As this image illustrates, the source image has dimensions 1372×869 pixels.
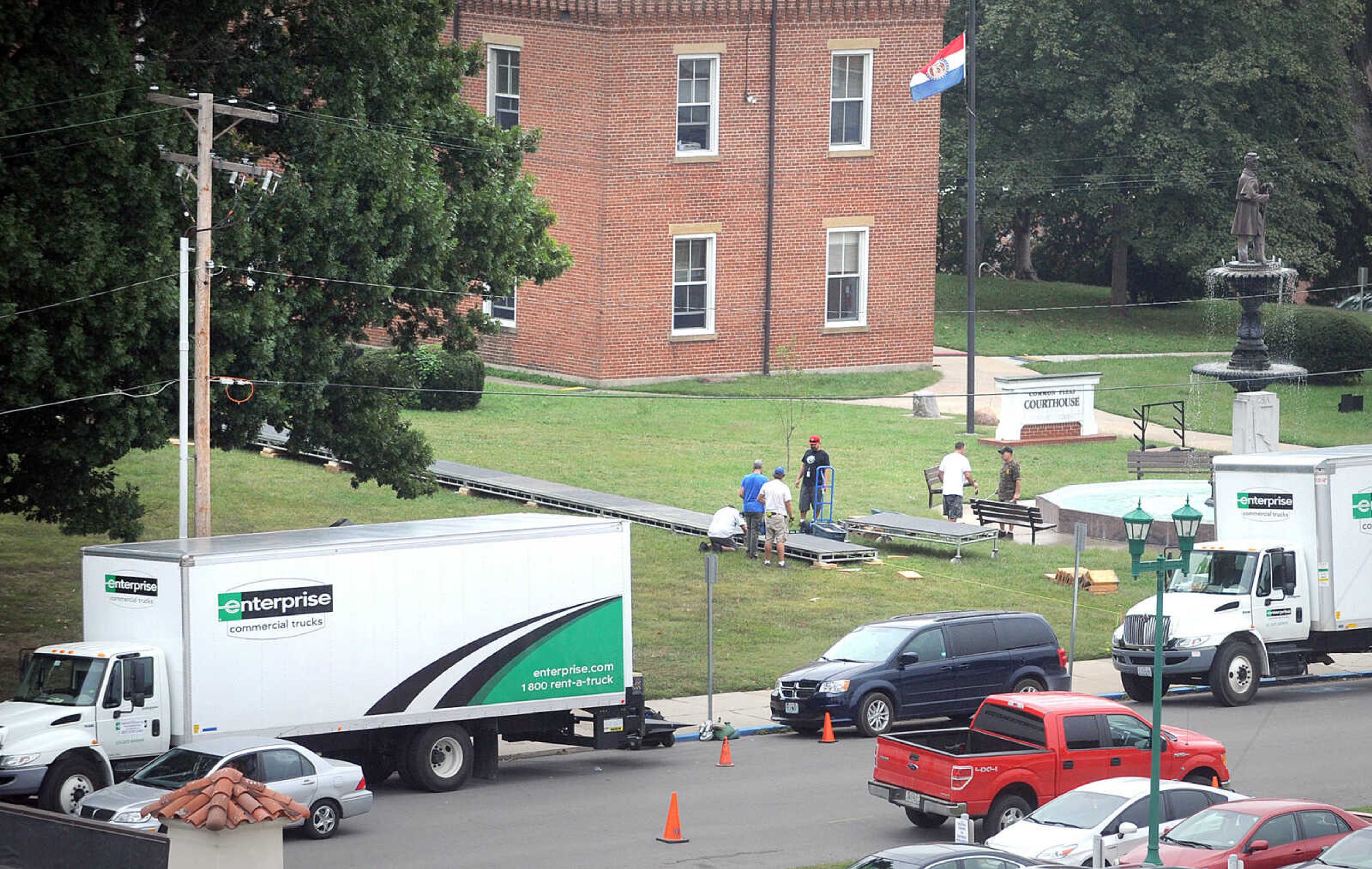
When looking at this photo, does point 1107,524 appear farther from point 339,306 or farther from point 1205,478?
point 339,306

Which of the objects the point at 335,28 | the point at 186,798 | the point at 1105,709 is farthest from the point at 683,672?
the point at 186,798

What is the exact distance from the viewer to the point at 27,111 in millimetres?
23203

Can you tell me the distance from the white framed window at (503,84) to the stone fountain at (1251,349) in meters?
19.4

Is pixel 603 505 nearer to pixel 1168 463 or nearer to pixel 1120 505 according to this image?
pixel 1120 505

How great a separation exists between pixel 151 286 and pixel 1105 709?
12.9 metres

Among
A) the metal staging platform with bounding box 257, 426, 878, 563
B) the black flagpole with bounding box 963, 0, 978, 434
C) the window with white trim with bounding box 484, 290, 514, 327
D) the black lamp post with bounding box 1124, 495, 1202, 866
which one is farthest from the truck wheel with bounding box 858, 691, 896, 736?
the window with white trim with bounding box 484, 290, 514, 327

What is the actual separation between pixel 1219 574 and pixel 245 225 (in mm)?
14602

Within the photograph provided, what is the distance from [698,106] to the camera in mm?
48031

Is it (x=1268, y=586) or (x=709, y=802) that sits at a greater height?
(x=1268, y=586)

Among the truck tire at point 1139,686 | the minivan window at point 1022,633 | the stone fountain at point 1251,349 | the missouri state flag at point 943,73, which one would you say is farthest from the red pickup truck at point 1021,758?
the missouri state flag at point 943,73

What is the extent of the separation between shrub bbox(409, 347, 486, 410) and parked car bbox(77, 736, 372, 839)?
2553 cm

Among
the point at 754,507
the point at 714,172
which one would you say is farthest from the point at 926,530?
the point at 714,172

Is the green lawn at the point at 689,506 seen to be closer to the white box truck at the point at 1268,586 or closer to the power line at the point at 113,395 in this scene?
the white box truck at the point at 1268,586

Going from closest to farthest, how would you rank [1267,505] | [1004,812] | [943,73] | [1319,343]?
[1004,812]
[1267,505]
[943,73]
[1319,343]
